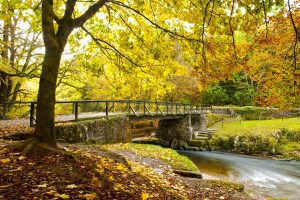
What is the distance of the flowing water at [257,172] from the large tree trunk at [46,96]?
983 cm

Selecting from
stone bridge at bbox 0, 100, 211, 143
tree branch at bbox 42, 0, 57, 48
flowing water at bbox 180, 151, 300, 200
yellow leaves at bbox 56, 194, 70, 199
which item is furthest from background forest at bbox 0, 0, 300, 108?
flowing water at bbox 180, 151, 300, 200

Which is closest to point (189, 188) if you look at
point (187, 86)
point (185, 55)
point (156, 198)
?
point (156, 198)

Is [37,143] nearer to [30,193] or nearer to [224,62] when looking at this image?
[30,193]

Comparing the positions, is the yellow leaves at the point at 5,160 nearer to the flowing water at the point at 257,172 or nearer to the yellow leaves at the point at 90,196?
the yellow leaves at the point at 90,196

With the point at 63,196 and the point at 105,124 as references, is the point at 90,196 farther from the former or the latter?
the point at 105,124

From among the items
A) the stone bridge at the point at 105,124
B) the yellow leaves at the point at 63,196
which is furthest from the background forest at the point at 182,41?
the yellow leaves at the point at 63,196

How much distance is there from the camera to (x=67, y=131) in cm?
1096

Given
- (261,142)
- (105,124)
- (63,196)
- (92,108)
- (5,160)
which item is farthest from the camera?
(92,108)

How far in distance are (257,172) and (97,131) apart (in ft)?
35.7

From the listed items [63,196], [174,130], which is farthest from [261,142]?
[63,196]

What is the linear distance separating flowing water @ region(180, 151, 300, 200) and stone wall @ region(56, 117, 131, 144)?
5.72 meters

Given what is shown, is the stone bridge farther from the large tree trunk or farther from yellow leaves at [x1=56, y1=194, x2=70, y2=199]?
yellow leaves at [x1=56, y1=194, x2=70, y2=199]

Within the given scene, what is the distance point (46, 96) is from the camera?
21.1ft

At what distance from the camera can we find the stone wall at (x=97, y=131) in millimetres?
10953
